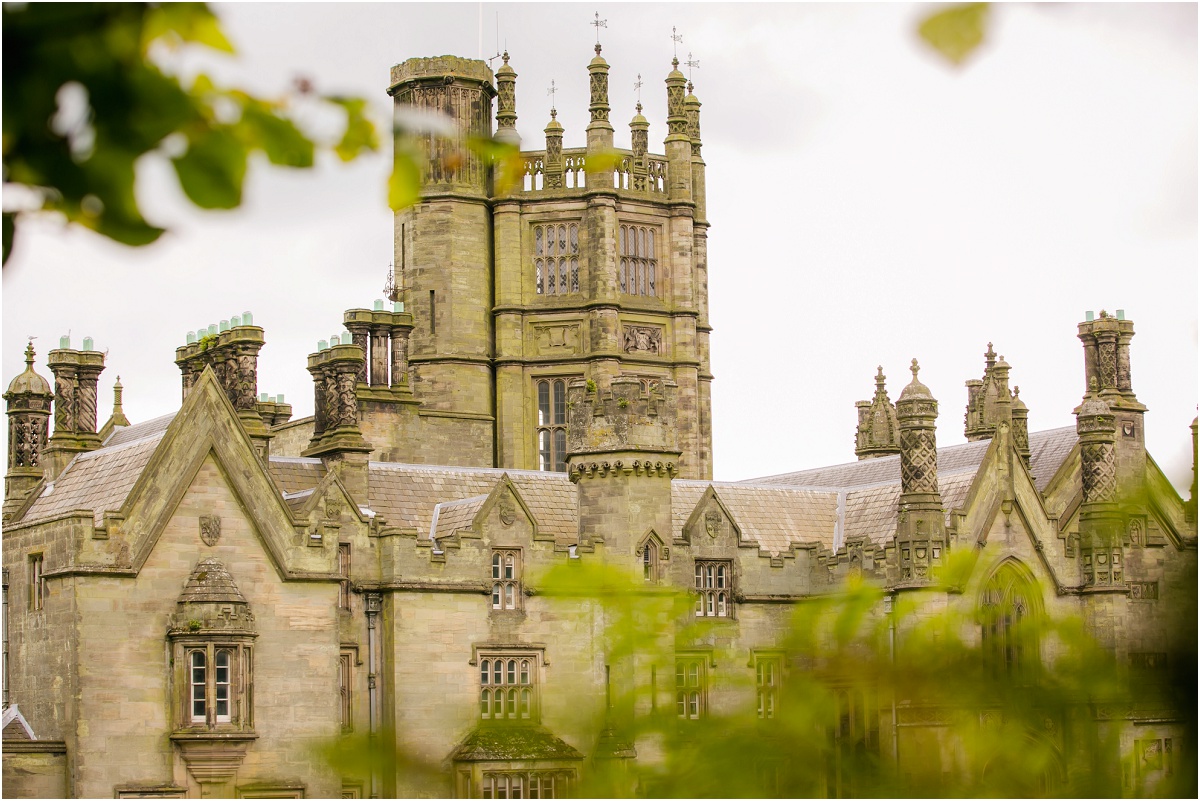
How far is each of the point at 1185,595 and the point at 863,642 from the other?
1351 mm

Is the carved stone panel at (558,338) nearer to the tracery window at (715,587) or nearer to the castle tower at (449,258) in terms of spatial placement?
the castle tower at (449,258)

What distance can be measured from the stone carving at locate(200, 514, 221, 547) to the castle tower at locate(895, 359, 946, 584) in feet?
45.0

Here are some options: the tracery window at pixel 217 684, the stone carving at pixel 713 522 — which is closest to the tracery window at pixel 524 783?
the tracery window at pixel 217 684

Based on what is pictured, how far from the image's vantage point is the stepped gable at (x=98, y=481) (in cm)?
3109

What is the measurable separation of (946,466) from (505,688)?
508 inches

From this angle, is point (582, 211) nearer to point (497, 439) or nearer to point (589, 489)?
point (497, 439)

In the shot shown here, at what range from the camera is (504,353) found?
51.1m

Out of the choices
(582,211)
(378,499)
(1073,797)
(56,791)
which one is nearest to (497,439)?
(582,211)

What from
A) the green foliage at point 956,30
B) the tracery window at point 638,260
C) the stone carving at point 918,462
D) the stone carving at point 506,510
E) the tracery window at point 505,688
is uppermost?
the tracery window at point 638,260

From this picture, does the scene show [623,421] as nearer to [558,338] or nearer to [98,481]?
[98,481]

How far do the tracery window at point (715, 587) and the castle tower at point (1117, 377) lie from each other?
1203 centimetres

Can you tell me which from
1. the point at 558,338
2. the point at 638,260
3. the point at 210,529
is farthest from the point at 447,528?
the point at 638,260

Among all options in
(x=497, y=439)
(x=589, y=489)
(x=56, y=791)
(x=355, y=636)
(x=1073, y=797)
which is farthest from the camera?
(x=497, y=439)

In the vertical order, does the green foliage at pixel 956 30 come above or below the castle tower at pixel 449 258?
below
